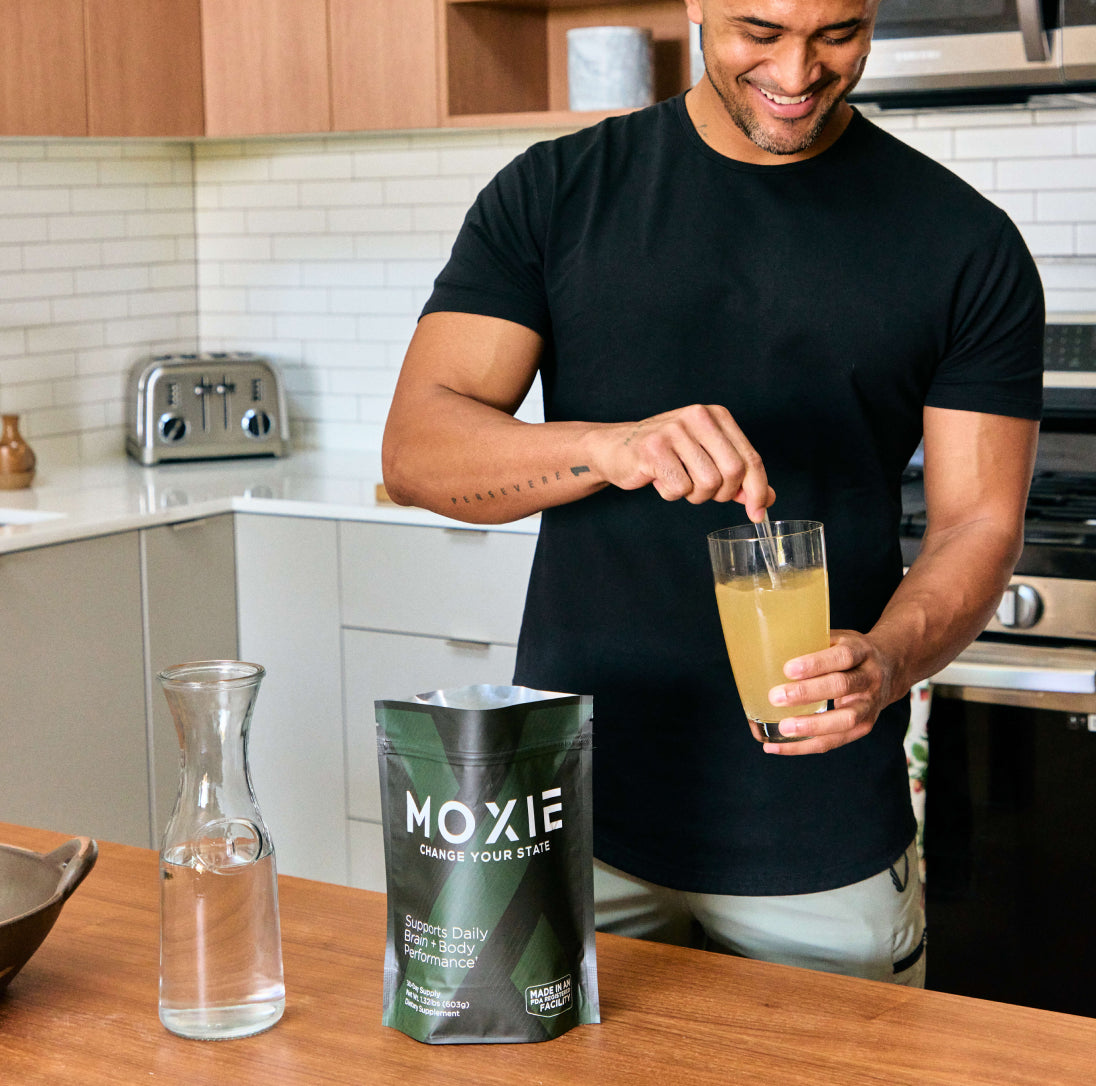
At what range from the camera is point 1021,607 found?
2.57 metres

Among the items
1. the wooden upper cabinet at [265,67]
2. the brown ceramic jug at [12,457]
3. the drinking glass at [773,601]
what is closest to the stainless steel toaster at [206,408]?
the brown ceramic jug at [12,457]

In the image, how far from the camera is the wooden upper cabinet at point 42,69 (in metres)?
3.23

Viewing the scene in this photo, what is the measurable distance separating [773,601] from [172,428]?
9.40ft

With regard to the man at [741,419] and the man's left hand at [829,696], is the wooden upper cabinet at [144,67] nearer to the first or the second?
the man at [741,419]

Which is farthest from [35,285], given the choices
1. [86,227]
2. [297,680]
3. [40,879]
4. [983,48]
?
[40,879]

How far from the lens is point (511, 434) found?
1366 mm

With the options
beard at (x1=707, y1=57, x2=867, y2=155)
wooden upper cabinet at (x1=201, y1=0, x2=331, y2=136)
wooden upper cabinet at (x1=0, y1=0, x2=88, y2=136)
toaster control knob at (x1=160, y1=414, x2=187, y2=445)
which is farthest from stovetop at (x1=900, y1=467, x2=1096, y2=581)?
wooden upper cabinet at (x1=0, y1=0, x2=88, y2=136)

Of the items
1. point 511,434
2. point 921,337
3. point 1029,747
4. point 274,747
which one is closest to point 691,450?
point 511,434

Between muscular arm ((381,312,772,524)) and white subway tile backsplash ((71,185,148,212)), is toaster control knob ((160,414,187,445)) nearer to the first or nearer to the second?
white subway tile backsplash ((71,185,148,212))

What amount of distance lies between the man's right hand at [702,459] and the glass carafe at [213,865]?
34cm

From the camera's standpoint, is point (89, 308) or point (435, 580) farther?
point (89, 308)

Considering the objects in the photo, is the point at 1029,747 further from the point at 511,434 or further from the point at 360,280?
the point at 360,280

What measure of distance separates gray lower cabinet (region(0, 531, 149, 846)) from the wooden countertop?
6.04 feet

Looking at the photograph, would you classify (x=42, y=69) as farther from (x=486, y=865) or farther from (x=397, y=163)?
(x=486, y=865)
